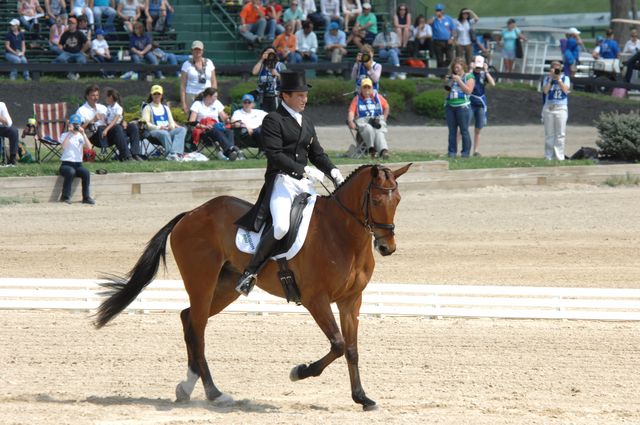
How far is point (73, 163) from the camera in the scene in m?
16.3

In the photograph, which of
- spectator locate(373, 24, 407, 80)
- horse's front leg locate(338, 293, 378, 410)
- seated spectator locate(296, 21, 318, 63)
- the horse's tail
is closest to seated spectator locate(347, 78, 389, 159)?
seated spectator locate(296, 21, 318, 63)

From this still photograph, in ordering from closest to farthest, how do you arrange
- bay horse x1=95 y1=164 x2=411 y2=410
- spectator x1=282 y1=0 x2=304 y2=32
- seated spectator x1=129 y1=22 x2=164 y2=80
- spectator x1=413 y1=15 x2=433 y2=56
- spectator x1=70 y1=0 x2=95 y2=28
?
1. bay horse x1=95 y1=164 x2=411 y2=410
2. seated spectator x1=129 y1=22 x2=164 y2=80
3. spectator x1=70 y1=0 x2=95 y2=28
4. spectator x1=282 y1=0 x2=304 y2=32
5. spectator x1=413 y1=15 x2=433 y2=56

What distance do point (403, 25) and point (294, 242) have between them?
19375mm

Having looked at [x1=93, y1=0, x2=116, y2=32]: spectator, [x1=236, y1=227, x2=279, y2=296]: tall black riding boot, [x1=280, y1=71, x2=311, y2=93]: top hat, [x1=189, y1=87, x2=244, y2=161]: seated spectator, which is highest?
[x1=280, y1=71, x2=311, y2=93]: top hat

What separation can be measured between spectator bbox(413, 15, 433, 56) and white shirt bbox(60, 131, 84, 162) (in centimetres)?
1233

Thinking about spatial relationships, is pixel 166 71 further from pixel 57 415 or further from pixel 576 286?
pixel 57 415

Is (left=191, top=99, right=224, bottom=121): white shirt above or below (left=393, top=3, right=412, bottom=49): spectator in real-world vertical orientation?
below

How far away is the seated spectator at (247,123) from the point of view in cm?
1848

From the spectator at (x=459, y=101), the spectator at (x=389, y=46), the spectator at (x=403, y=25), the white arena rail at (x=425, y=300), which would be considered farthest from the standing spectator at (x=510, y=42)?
the white arena rail at (x=425, y=300)

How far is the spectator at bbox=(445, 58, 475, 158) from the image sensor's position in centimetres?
1928

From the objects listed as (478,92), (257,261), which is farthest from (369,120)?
(257,261)

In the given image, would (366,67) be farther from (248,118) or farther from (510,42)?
(510,42)

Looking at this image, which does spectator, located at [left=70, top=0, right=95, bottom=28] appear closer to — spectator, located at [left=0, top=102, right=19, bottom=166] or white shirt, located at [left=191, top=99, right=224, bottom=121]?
white shirt, located at [left=191, top=99, right=224, bottom=121]

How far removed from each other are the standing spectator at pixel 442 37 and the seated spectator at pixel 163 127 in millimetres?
10063
